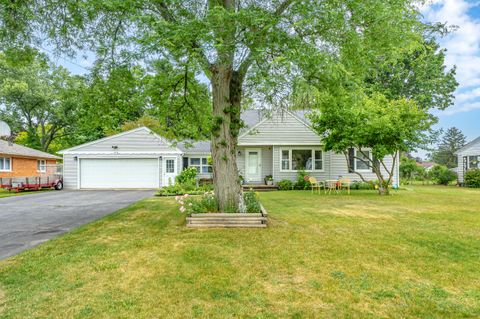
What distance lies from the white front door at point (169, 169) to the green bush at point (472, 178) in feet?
67.5

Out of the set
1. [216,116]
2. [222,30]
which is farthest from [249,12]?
[216,116]

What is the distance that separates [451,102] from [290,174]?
1887 centimetres

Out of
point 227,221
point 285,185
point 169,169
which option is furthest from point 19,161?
point 227,221

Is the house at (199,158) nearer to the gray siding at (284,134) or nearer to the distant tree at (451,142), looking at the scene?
the gray siding at (284,134)

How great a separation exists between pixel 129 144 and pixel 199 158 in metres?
5.02

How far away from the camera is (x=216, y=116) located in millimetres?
7633

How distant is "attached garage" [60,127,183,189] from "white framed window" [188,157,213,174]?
6.34ft

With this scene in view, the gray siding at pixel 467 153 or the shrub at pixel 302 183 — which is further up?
the gray siding at pixel 467 153

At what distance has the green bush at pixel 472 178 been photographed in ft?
68.3

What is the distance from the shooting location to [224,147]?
25.2 feet

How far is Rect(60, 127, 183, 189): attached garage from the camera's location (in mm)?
20688

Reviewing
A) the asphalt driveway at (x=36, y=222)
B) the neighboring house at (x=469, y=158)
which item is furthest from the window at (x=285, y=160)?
the neighboring house at (x=469, y=158)

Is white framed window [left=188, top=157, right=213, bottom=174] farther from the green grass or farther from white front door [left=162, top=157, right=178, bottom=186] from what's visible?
the green grass

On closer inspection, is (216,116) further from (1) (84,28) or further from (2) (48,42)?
(2) (48,42)
